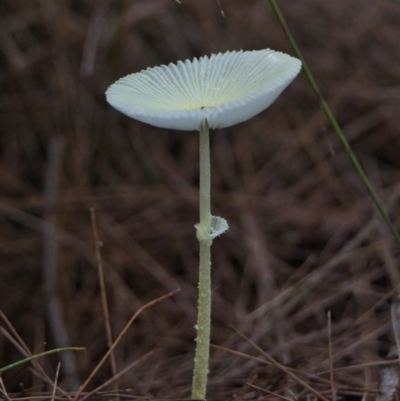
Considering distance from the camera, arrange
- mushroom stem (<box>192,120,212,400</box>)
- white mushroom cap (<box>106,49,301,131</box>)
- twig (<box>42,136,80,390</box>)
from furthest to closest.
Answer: twig (<box>42,136,80,390</box>)
mushroom stem (<box>192,120,212,400</box>)
white mushroom cap (<box>106,49,301,131</box>)

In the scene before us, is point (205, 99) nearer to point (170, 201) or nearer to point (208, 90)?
point (208, 90)

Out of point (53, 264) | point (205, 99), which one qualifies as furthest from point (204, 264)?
point (53, 264)

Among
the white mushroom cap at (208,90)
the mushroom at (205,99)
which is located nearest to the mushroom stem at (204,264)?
the mushroom at (205,99)

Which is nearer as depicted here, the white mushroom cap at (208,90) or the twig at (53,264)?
the white mushroom cap at (208,90)

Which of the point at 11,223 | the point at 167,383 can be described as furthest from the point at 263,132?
the point at 167,383

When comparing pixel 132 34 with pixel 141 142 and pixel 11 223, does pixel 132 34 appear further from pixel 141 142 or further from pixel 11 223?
pixel 11 223

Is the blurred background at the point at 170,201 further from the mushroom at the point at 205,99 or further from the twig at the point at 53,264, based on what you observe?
the mushroom at the point at 205,99

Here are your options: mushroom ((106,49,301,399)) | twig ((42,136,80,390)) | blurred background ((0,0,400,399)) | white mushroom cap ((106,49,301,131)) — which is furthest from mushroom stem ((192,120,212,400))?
twig ((42,136,80,390))

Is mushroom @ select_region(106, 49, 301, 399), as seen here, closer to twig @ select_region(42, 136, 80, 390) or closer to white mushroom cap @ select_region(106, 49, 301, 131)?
white mushroom cap @ select_region(106, 49, 301, 131)
